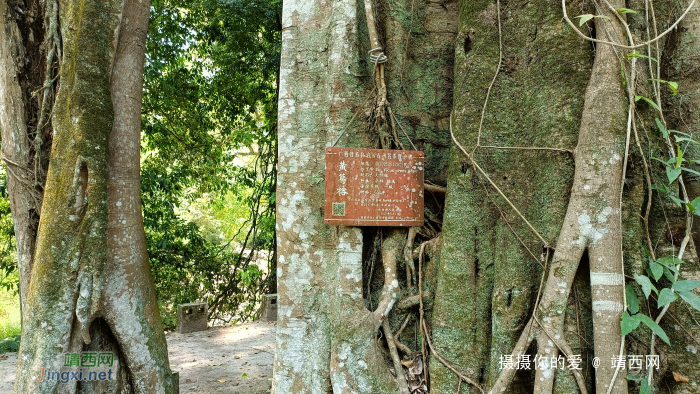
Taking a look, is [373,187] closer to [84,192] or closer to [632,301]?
[632,301]

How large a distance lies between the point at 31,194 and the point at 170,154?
4055mm

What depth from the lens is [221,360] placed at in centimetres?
545

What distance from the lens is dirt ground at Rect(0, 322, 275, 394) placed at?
455cm

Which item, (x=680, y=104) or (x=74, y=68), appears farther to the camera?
(x=74, y=68)

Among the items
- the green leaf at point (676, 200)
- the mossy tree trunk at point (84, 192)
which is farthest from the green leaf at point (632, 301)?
the mossy tree trunk at point (84, 192)

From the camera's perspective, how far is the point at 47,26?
3607 mm

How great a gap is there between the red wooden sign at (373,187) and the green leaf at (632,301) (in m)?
1.14

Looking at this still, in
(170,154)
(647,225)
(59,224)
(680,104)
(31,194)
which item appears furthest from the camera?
(170,154)

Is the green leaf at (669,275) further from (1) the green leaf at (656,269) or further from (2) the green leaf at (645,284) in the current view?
(2) the green leaf at (645,284)

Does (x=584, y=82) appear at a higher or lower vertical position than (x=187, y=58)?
lower

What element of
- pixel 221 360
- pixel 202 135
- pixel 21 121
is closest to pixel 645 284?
pixel 21 121

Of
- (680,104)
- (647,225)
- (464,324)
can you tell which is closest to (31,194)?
(464,324)

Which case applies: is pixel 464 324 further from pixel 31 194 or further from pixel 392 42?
pixel 31 194

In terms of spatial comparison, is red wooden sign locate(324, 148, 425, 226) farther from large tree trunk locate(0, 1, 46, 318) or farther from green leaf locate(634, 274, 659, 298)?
large tree trunk locate(0, 1, 46, 318)
